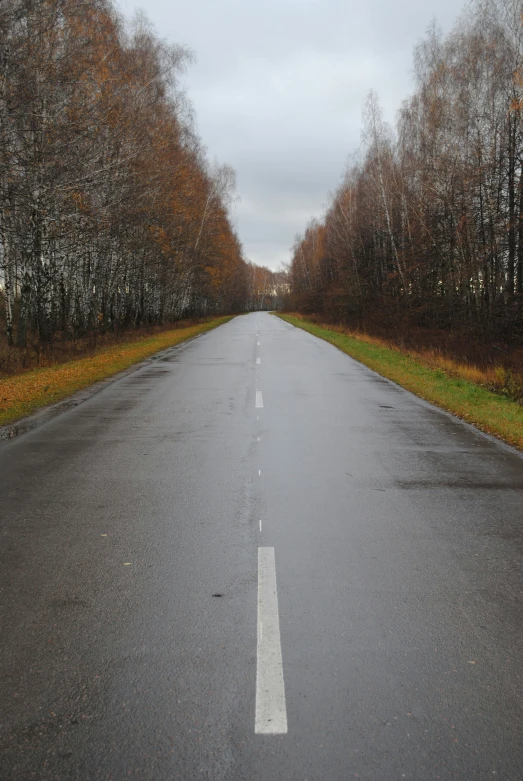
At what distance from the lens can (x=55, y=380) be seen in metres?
14.1

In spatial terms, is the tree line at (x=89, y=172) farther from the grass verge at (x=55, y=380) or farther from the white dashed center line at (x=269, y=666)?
the white dashed center line at (x=269, y=666)

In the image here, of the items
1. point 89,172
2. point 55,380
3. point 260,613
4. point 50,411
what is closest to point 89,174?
point 89,172

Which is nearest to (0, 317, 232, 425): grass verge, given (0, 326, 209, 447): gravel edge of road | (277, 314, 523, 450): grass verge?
(0, 326, 209, 447): gravel edge of road

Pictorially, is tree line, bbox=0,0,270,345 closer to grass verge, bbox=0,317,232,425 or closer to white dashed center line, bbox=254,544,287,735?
grass verge, bbox=0,317,232,425

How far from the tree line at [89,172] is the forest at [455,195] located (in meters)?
10.5

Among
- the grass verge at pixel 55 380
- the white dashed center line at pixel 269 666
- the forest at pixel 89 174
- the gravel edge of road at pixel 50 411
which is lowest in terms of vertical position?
the white dashed center line at pixel 269 666

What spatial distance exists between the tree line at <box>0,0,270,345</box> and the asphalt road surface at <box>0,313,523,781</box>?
27.5 feet

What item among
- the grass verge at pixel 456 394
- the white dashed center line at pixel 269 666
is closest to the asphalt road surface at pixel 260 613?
the white dashed center line at pixel 269 666

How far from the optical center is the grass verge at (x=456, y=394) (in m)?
9.66

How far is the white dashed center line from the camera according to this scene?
2.65 meters

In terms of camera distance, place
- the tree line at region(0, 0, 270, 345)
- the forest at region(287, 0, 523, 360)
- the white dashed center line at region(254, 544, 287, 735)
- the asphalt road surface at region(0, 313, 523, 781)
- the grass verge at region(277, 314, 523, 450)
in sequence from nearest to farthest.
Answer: the asphalt road surface at region(0, 313, 523, 781)
the white dashed center line at region(254, 544, 287, 735)
the grass verge at region(277, 314, 523, 450)
the tree line at region(0, 0, 270, 345)
the forest at region(287, 0, 523, 360)

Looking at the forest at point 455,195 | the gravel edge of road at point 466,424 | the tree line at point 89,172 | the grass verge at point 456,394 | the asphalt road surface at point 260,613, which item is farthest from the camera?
the forest at point 455,195

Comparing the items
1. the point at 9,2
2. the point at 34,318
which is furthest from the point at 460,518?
the point at 34,318

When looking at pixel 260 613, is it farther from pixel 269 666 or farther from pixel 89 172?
pixel 89 172
